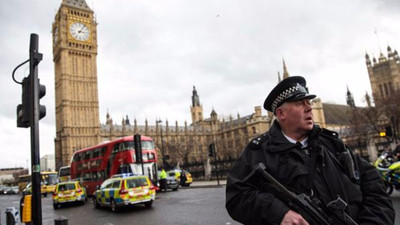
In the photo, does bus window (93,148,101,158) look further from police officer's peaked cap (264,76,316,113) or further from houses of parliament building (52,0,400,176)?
houses of parliament building (52,0,400,176)

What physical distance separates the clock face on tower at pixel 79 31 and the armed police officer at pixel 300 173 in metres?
75.1

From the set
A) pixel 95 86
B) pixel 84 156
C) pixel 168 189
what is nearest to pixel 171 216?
pixel 168 189

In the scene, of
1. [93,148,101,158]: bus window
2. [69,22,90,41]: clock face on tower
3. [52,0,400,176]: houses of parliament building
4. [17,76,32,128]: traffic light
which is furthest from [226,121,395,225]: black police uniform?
[69,22,90,41]: clock face on tower

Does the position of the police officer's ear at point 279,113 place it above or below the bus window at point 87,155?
below

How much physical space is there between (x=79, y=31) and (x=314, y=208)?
250ft

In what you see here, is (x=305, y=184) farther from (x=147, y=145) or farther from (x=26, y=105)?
(x=147, y=145)

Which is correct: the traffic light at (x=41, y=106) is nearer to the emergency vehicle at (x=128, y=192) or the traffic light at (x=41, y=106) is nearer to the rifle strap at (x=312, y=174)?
the rifle strap at (x=312, y=174)

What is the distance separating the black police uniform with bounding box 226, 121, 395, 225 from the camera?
1898 millimetres

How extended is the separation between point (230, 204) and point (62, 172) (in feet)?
130

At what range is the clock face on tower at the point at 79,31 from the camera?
6981 cm

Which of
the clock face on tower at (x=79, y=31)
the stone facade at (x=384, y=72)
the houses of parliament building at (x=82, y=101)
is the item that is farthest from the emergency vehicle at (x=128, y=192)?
the stone facade at (x=384, y=72)

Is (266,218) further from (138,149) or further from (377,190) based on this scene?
(138,149)

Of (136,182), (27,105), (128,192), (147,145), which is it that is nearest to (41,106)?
(27,105)

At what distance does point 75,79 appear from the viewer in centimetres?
7044
